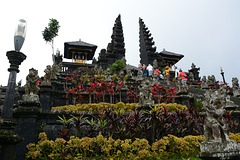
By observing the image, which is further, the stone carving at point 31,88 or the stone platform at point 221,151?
the stone carving at point 31,88

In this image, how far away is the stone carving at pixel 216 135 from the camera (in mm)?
2715

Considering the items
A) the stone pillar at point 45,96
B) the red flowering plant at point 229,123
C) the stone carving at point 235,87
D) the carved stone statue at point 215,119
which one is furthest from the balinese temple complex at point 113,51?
the carved stone statue at point 215,119

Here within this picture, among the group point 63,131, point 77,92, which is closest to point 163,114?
point 63,131

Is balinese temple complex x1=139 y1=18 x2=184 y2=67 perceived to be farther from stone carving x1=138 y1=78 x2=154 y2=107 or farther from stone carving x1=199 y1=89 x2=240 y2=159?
stone carving x1=199 y1=89 x2=240 y2=159

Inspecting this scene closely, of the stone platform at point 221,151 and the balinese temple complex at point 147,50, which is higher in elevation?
the balinese temple complex at point 147,50

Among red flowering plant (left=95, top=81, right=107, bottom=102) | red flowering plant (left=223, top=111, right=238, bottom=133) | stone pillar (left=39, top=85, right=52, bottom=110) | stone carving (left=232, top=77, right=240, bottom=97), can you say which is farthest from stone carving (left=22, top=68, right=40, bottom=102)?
stone carving (left=232, top=77, right=240, bottom=97)

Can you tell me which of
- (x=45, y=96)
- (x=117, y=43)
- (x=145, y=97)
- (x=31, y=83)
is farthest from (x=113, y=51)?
(x=31, y=83)

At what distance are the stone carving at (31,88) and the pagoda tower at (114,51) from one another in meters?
19.6

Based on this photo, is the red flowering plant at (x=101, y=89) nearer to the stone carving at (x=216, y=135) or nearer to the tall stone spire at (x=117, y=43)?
the stone carving at (x=216, y=135)

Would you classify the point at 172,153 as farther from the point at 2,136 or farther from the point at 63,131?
the point at 2,136

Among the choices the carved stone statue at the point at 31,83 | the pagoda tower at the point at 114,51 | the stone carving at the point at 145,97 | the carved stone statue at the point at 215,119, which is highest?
the pagoda tower at the point at 114,51

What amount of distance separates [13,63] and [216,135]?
440 cm

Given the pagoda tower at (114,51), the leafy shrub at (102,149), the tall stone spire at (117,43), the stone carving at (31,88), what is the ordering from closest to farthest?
the leafy shrub at (102,149) → the stone carving at (31,88) → the pagoda tower at (114,51) → the tall stone spire at (117,43)

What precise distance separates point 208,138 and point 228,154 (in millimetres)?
427
